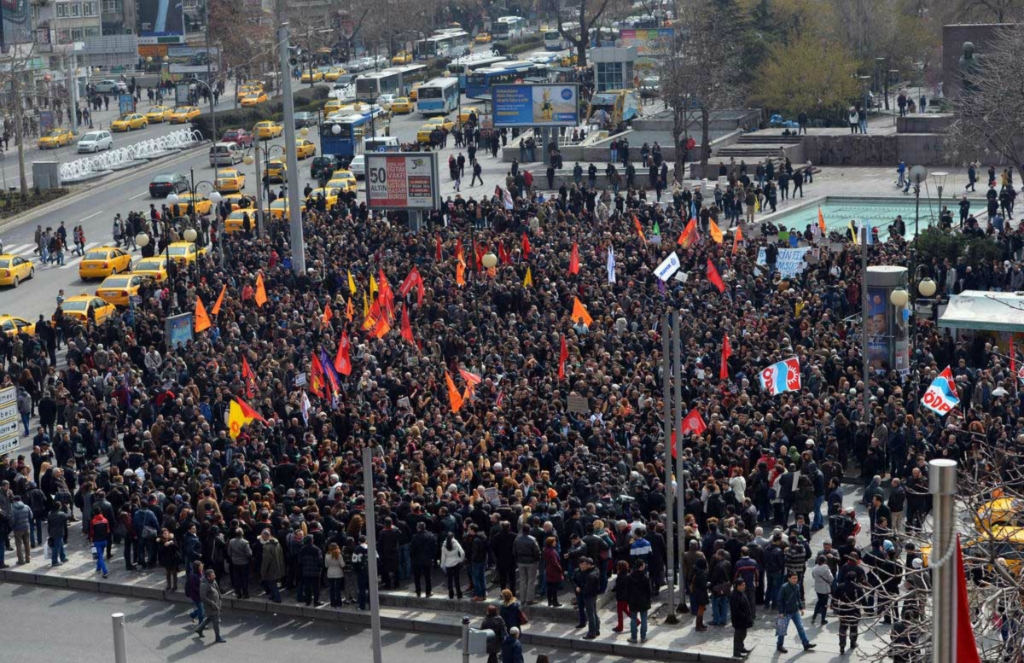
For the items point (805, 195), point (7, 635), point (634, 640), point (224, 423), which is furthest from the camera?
point (805, 195)

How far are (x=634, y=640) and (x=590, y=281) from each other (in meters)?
16.9

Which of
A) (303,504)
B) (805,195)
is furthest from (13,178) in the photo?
(303,504)

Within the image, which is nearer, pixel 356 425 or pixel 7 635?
pixel 7 635

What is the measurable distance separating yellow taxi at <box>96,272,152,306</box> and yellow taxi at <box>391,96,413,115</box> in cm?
4402

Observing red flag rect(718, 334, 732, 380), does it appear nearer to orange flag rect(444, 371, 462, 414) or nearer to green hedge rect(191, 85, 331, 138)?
orange flag rect(444, 371, 462, 414)

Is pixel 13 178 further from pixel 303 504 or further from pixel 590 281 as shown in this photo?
pixel 303 504

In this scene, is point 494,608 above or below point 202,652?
above

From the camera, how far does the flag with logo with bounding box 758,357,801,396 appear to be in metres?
26.7

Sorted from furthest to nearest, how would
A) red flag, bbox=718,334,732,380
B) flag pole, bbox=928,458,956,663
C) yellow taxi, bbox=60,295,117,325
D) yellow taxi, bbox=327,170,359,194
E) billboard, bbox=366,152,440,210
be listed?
yellow taxi, bbox=327,170,359,194 < billboard, bbox=366,152,440,210 < yellow taxi, bbox=60,295,117,325 < red flag, bbox=718,334,732,380 < flag pole, bbox=928,458,956,663

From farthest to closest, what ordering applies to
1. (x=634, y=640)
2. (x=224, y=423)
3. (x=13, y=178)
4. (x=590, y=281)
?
(x=13, y=178)
(x=590, y=281)
(x=224, y=423)
(x=634, y=640)

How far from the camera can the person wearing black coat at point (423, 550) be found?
21.9 m

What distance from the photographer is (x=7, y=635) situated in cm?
2212

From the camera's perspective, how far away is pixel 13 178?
7181 centimetres

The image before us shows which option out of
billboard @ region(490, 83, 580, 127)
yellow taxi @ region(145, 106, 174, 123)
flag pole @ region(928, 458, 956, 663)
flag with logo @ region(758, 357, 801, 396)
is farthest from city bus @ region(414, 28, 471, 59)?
flag pole @ region(928, 458, 956, 663)
